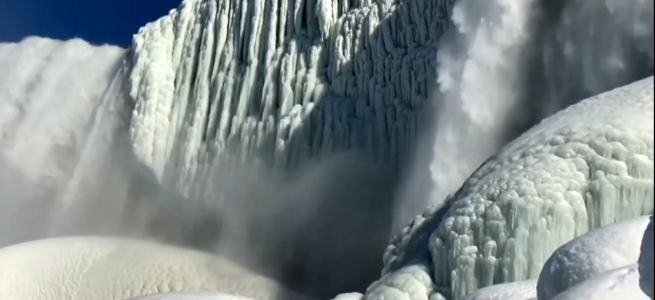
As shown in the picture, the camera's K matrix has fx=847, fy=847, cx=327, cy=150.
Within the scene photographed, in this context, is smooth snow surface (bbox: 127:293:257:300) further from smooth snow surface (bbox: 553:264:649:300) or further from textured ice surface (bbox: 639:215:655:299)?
textured ice surface (bbox: 639:215:655:299)

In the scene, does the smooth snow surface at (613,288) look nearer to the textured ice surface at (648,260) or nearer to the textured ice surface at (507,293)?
the textured ice surface at (648,260)

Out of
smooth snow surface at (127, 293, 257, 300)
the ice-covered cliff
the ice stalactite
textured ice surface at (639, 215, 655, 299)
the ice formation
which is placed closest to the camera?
textured ice surface at (639, 215, 655, 299)

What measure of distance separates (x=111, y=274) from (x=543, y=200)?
5.39 metres

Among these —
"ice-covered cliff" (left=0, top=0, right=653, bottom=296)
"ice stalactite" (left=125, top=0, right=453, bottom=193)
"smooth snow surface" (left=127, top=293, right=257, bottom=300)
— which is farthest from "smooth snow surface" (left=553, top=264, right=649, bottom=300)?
"ice stalactite" (left=125, top=0, right=453, bottom=193)

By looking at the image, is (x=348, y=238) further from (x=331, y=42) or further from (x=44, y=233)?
(x=44, y=233)

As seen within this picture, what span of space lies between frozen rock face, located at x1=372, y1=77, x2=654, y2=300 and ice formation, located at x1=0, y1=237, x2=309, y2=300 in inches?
152

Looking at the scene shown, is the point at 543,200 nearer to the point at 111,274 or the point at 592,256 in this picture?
the point at 592,256

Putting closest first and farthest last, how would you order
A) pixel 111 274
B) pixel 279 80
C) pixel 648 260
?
Answer: pixel 648 260 → pixel 111 274 → pixel 279 80

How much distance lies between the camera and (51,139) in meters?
12.3

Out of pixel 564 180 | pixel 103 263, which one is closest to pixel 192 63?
pixel 103 263

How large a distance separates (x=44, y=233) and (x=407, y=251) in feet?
27.1

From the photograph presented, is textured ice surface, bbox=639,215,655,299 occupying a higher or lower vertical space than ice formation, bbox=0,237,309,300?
higher

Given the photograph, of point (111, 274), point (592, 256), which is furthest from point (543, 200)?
point (111, 274)

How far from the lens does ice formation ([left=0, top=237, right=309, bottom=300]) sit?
27.7ft
